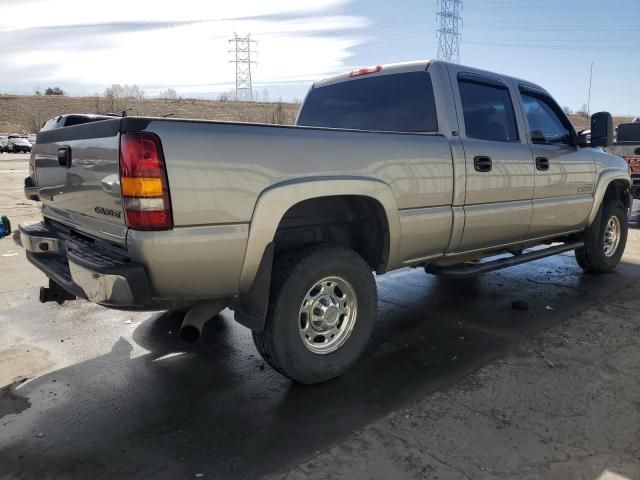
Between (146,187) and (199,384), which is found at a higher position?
(146,187)

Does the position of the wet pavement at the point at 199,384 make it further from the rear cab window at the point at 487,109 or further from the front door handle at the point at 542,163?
the rear cab window at the point at 487,109

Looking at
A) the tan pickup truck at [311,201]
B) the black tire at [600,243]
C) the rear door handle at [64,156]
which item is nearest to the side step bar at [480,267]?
the tan pickup truck at [311,201]

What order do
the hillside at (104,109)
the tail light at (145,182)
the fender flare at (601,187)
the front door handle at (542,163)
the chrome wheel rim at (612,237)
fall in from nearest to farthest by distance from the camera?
1. the tail light at (145,182)
2. the front door handle at (542,163)
3. the fender flare at (601,187)
4. the chrome wheel rim at (612,237)
5. the hillside at (104,109)

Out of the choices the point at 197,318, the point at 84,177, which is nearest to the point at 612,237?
the point at 197,318

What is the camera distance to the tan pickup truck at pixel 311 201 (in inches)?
103

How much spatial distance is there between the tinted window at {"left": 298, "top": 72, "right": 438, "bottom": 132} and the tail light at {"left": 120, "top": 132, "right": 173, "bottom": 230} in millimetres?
2250

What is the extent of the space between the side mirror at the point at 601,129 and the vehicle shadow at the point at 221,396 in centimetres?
169

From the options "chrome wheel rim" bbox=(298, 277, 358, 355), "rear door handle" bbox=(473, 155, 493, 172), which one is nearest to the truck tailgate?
"chrome wheel rim" bbox=(298, 277, 358, 355)

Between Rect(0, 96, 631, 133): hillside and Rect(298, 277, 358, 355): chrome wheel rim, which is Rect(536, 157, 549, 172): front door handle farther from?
Rect(0, 96, 631, 133): hillside

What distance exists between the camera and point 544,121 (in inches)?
202

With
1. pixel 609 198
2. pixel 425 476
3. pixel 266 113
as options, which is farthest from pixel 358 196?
pixel 266 113

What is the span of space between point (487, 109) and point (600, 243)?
2.64 metres

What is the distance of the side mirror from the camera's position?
17.1 feet

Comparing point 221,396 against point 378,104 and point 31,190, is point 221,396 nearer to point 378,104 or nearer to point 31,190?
point 31,190
